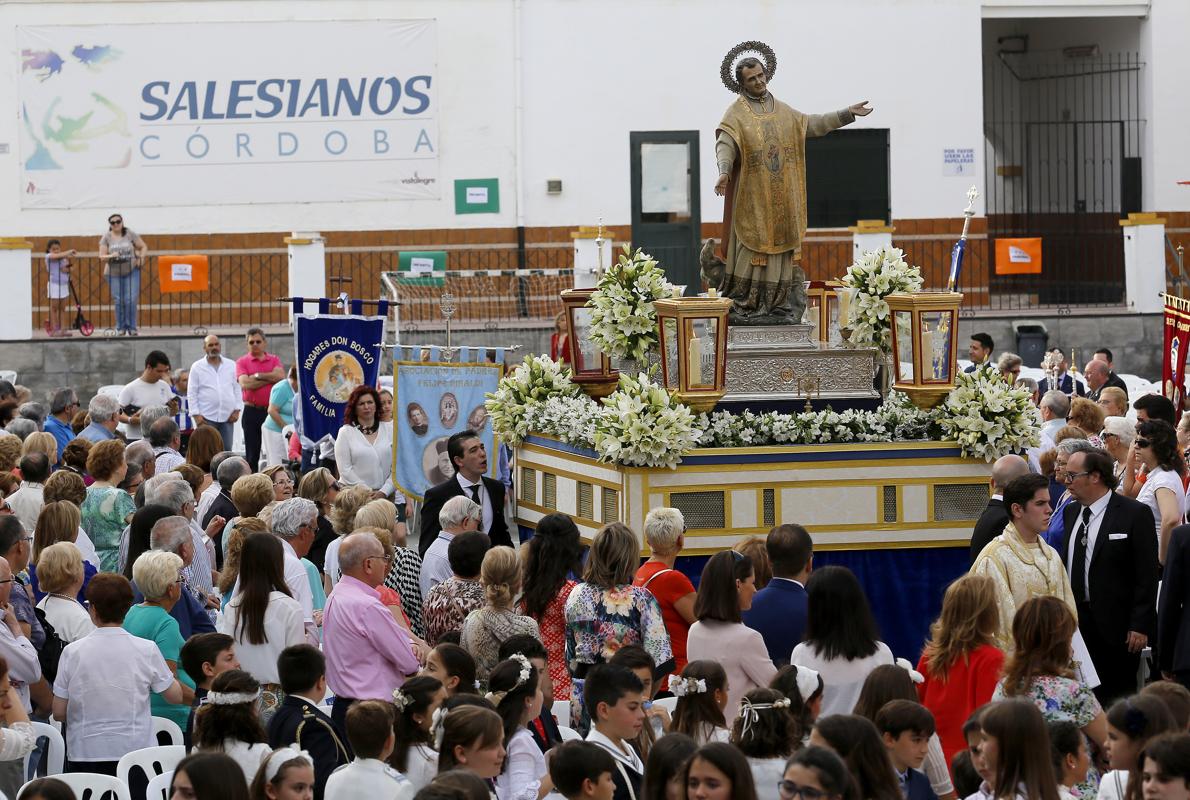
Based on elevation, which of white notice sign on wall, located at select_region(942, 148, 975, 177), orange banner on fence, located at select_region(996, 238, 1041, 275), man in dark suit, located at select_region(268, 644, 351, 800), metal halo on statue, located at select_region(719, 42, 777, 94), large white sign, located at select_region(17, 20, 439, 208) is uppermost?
large white sign, located at select_region(17, 20, 439, 208)

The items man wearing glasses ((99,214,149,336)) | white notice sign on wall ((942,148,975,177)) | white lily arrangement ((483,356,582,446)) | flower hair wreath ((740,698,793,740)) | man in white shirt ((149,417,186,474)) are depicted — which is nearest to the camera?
flower hair wreath ((740,698,793,740))

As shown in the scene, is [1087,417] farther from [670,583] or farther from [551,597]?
[551,597]

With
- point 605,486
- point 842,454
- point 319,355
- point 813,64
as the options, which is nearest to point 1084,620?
point 842,454

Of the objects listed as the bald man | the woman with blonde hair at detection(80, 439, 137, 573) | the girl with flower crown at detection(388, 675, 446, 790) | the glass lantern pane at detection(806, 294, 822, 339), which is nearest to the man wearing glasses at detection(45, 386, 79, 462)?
the bald man

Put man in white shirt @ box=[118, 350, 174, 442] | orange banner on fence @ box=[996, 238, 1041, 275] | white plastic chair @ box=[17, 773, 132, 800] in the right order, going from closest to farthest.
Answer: white plastic chair @ box=[17, 773, 132, 800]
man in white shirt @ box=[118, 350, 174, 442]
orange banner on fence @ box=[996, 238, 1041, 275]

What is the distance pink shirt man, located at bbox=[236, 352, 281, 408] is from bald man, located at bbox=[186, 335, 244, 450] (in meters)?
0.16

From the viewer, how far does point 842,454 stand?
36.6ft

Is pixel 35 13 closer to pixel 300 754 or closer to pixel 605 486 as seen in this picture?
pixel 605 486

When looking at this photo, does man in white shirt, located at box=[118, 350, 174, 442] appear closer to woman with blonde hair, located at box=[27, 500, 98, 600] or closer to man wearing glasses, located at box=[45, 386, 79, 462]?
man wearing glasses, located at box=[45, 386, 79, 462]

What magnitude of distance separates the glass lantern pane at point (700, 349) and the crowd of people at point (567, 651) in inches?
55.6

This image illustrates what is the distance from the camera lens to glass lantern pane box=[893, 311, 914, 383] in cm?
1164

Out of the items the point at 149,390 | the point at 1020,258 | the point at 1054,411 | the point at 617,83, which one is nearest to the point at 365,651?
the point at 1054,411

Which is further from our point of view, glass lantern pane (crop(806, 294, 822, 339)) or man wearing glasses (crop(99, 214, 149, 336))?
man wearing glasses (crop(99, 214, 149, 336))

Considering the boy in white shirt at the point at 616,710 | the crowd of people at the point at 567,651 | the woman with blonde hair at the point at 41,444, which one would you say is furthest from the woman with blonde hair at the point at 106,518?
the boy in white shirt at the point at 616,710
